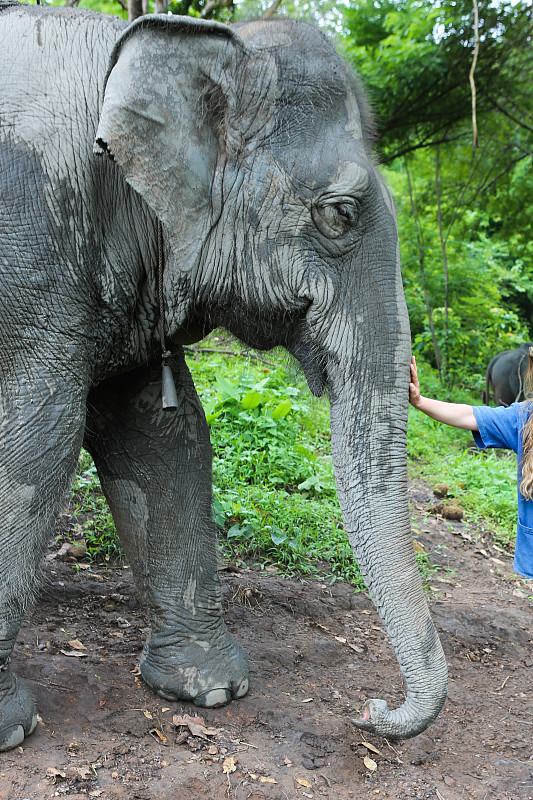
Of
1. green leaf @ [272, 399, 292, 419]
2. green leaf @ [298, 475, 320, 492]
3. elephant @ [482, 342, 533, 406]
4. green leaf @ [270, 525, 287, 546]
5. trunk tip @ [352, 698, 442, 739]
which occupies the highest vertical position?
trunk tip @ [352, 698, 442, 739]

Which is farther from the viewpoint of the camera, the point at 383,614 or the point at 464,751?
the point at 464,751

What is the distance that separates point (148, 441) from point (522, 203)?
36.1 feet

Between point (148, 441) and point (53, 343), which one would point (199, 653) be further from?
point (53, 343)

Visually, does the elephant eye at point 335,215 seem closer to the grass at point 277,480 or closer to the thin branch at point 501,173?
the grass at point 277,480

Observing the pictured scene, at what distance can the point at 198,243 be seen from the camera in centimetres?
251

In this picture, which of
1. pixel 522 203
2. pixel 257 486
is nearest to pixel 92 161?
pixel 257 486

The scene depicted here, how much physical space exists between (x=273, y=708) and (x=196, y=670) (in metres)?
0.33

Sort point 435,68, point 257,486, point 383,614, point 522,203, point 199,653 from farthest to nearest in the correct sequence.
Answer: point 522,203 < point 435,68 < point 257,486 < point 199,653 < point 383,614

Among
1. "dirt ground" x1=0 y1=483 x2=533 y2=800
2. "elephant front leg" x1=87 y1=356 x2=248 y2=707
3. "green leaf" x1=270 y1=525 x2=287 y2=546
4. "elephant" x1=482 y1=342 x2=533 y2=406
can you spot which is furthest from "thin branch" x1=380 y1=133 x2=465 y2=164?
"elephant front leg" x1=87 y1=356 x2=248 y2=707

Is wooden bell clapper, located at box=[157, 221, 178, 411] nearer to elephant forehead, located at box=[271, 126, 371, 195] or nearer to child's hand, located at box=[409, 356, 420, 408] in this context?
elephant forehead, located at box=[271, 126, 371, 195]

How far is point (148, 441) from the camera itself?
3203 millimetres

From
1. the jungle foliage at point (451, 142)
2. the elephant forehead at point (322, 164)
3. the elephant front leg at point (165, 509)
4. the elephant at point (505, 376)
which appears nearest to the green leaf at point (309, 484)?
the elephant front leg at point (165, 509)

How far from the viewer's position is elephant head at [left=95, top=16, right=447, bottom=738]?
2.36 meters

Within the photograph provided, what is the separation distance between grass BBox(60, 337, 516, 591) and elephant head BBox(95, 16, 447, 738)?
1.29 ft
